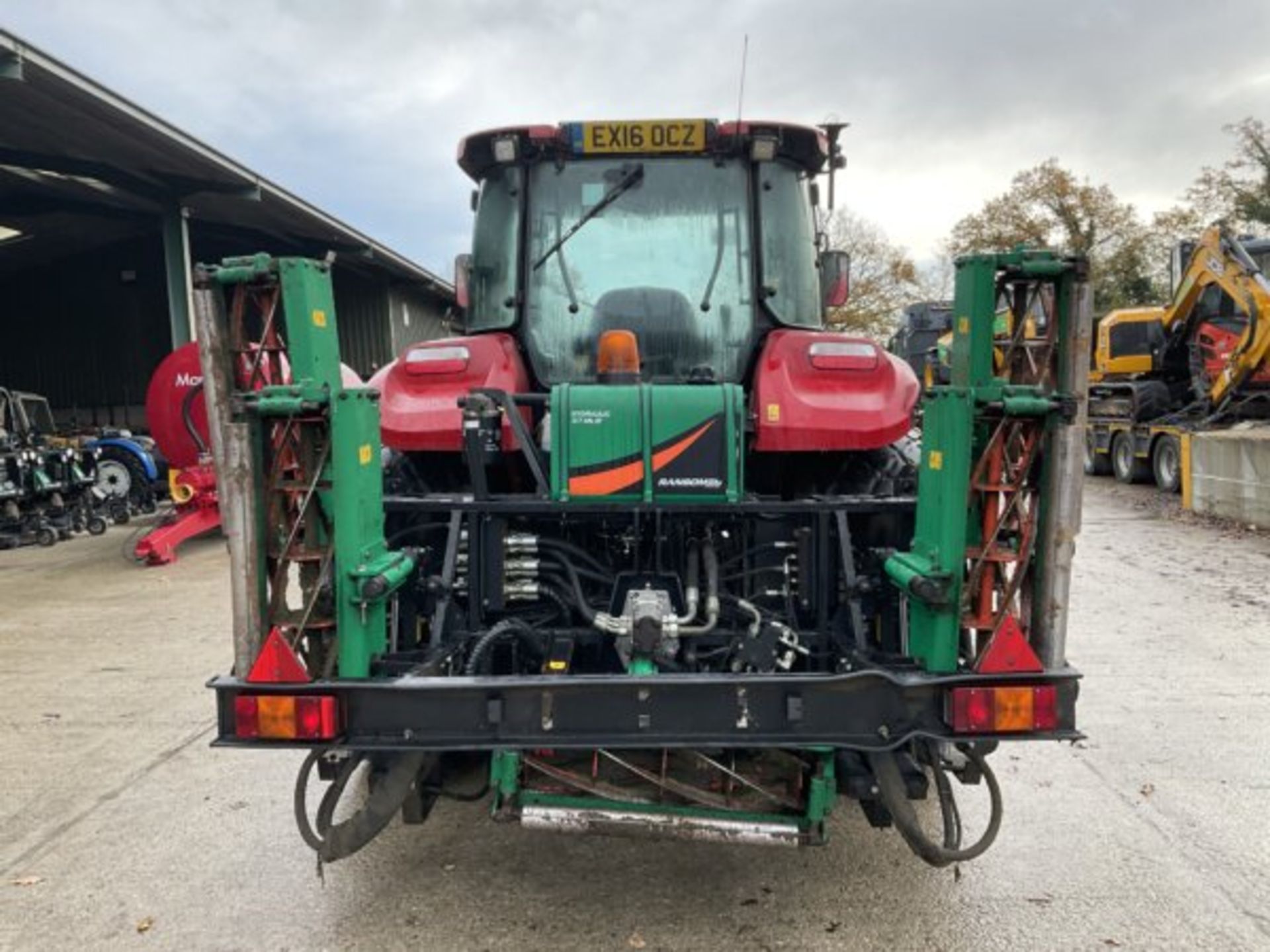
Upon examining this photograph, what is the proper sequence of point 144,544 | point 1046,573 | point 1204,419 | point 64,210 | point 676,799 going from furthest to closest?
point 64,210 → point 1204,419 → point 144,544 → point 676,799 → point 1046,573

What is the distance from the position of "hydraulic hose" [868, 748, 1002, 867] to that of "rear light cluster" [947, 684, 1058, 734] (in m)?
0.23

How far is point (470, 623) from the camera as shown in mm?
3236

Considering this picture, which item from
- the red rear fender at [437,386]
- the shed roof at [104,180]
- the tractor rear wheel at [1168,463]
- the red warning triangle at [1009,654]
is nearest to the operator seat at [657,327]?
the red rear fender at [437,386]

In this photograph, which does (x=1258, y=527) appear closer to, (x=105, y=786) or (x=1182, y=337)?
(x=1182, y=337)

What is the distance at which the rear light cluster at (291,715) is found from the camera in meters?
2.56

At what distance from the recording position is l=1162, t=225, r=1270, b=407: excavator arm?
1279cm

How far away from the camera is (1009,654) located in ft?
8.46

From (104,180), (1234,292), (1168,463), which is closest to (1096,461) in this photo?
(1168,463)

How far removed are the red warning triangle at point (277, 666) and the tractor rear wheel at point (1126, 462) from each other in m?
15.8

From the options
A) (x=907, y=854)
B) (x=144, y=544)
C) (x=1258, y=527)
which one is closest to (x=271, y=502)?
(x=907, y=854)

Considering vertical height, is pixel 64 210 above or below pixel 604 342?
above

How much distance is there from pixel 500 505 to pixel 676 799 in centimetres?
109

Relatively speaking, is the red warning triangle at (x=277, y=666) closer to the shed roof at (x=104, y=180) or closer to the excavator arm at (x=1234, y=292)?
the shed roof at (x=104, y=180)

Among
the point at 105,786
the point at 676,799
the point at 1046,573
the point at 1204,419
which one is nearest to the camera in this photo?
the point at 1046,573
